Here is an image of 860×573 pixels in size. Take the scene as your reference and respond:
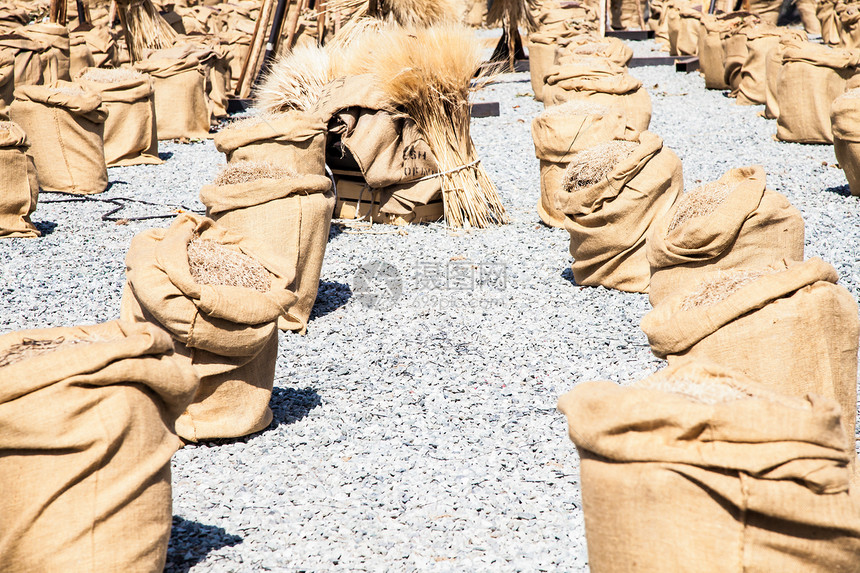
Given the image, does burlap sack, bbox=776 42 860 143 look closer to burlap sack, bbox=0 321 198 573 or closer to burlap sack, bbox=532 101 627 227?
burlap sack, bbox=532 101 627 227

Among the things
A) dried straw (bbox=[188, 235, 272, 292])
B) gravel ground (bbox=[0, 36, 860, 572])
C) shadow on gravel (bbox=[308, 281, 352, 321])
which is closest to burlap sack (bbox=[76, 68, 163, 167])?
gravel ground (bbox=[0, 36, 860, 572])

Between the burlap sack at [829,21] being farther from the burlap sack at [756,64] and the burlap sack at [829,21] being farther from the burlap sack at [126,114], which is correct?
the burlap sack at [126,114]

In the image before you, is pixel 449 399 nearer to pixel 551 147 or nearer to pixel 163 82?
pixel 551 147

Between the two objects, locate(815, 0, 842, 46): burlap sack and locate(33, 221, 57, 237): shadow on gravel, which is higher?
locate(815, 0, 842, 46): burlap sack

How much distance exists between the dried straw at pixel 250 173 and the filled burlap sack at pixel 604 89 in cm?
284

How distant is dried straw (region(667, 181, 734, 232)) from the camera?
329 cm

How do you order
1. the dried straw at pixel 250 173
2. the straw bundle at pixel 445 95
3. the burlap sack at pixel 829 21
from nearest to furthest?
1. the dried straw at pixel 250 173
2. the straw bundle at pixel 445 95
3. the burlap sack at pixel 829 21

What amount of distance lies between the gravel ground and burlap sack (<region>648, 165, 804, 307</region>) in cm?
47

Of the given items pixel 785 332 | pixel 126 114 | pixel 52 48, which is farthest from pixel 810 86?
pixel 52 48

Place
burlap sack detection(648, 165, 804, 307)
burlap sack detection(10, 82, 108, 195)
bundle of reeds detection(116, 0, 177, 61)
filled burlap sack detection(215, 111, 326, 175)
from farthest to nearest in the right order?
bundle of reeds detection(116, 0, 177, 61)
burlap sack detection(10, 82, 108, 195)
filled burlap sack detection(215, 111, 326, 175)
burlap sack detection(648, 165, 804, 307)

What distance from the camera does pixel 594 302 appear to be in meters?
4.18


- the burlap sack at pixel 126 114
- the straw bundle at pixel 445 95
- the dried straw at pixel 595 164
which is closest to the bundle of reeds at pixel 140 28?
the burlap sack at pixel 126 114

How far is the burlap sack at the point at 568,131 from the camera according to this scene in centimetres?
485

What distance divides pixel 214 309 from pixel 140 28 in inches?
360
